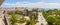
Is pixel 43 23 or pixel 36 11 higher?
pixel 36 11

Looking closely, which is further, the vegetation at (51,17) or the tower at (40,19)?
the tower at (40,19)

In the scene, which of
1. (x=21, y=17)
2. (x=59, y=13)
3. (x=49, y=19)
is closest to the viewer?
(x=21, y=17)

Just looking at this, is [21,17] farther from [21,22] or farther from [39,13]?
[39,13]

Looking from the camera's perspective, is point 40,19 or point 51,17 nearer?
point 51,17

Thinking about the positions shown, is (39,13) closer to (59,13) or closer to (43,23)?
(43,23)

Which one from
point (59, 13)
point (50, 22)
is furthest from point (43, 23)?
point (59, 13)

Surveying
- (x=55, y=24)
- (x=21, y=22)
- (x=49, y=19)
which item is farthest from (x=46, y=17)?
(x=21, y=22)

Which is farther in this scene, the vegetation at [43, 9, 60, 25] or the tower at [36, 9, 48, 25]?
the tower at [36, 9, 48, 25]

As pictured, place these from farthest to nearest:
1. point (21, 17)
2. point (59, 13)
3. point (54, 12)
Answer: point (59, 13)
point (54, 12)
point (21, 17)

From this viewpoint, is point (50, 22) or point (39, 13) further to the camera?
point (39, 13)
